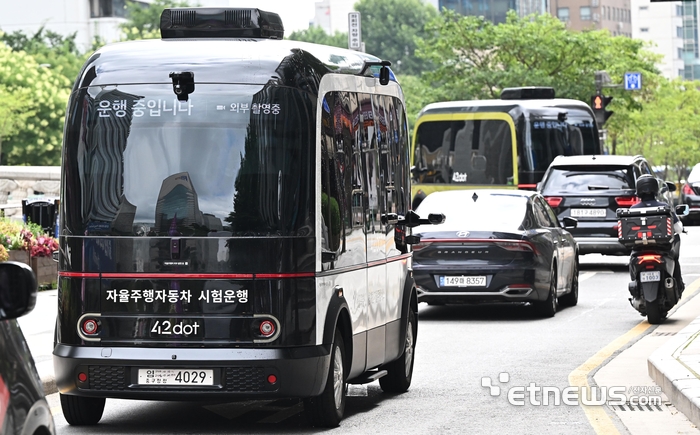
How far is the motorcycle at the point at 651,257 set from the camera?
1555cm

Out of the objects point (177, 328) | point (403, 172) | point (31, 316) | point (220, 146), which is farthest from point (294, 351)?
point (31, 316)

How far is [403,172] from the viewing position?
1159 cm

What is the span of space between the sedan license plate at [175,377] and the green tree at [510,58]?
48.6 meters

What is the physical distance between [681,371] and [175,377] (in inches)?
152

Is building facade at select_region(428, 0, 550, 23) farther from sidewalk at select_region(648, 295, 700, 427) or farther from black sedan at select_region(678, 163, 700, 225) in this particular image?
sidewalk at select_region(648, 295, 700, 427)

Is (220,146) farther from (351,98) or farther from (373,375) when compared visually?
(373,375)

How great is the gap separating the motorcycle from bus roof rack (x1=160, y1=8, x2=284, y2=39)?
6654mm

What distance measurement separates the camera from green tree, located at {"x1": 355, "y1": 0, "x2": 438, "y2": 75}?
153 m

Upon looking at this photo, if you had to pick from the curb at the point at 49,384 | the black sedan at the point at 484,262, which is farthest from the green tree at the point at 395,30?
the curb at the point at 49,384

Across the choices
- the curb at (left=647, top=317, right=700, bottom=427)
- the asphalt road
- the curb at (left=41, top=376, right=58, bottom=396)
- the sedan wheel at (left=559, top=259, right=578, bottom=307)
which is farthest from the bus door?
the sedan wheel at (left=559, top=259, right=578, bottom=307)

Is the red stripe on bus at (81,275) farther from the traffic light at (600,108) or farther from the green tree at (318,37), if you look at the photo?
the green tree at (318,37)

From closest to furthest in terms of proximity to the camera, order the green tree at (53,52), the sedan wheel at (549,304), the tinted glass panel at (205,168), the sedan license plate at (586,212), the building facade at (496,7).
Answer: the tinted glass panel at (205,168) → the sedan wheel at (549,304) → the sedan license plate at (586,212) → the green tree at (53,52) → the building facade at (496,7)

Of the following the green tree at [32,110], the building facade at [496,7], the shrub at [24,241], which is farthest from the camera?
the building facade at [496,7]

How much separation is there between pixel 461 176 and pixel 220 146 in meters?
22.5
